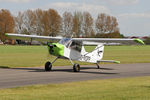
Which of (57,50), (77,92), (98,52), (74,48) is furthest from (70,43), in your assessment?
(77,92)

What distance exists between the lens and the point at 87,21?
459 feet

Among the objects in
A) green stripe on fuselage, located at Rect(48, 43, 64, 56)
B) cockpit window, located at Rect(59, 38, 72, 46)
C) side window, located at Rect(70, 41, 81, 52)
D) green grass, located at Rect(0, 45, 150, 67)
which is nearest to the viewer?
green stripe on fuselage, located at Rect(48, 43, 64, 56)

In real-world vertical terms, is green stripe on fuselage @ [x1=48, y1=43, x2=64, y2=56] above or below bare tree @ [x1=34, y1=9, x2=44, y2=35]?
below

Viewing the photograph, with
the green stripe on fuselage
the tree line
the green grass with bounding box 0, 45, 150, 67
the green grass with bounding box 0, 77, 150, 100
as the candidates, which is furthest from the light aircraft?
the tree line

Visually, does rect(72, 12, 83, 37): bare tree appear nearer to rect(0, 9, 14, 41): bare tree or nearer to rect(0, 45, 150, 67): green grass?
rect(0, 9, 14, 41): bare tree

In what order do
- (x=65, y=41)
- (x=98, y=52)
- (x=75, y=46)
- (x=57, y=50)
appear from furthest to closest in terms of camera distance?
(x=98, y=52), (x=75, y=46), (x=65, y=41), (x=57, y=50)

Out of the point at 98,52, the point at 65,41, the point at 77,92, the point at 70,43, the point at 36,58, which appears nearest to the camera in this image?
the point at 77,92

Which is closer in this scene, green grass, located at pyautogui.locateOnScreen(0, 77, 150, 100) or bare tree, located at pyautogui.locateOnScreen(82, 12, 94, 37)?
green grass, located at pyautogui.locateOnScreen(0, 77, 150, 100)

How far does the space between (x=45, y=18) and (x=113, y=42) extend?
369ft

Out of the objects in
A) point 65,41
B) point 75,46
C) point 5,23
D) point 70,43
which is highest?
point 5,23

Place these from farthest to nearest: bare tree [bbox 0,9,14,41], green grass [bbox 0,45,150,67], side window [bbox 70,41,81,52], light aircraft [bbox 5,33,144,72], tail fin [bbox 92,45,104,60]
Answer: bare tree [bbox 0,9,14,41] → green grass [bbox 0,45,150,67] → tail fin [bbox 92,45,104,60] → side window [bbox 70,41,81,52] → light aircraft [bbox 5,33,144,72]

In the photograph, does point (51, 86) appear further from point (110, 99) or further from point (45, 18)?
point (45, 18)

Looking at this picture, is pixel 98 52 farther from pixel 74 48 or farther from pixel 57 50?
pixel 57 50

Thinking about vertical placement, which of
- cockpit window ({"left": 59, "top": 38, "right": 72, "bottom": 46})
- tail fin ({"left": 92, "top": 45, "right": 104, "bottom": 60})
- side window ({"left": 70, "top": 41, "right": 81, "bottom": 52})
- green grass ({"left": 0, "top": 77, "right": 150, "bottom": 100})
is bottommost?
green grass ({"left": 0, "top": 77, "right": 150, "bottom": 100})
